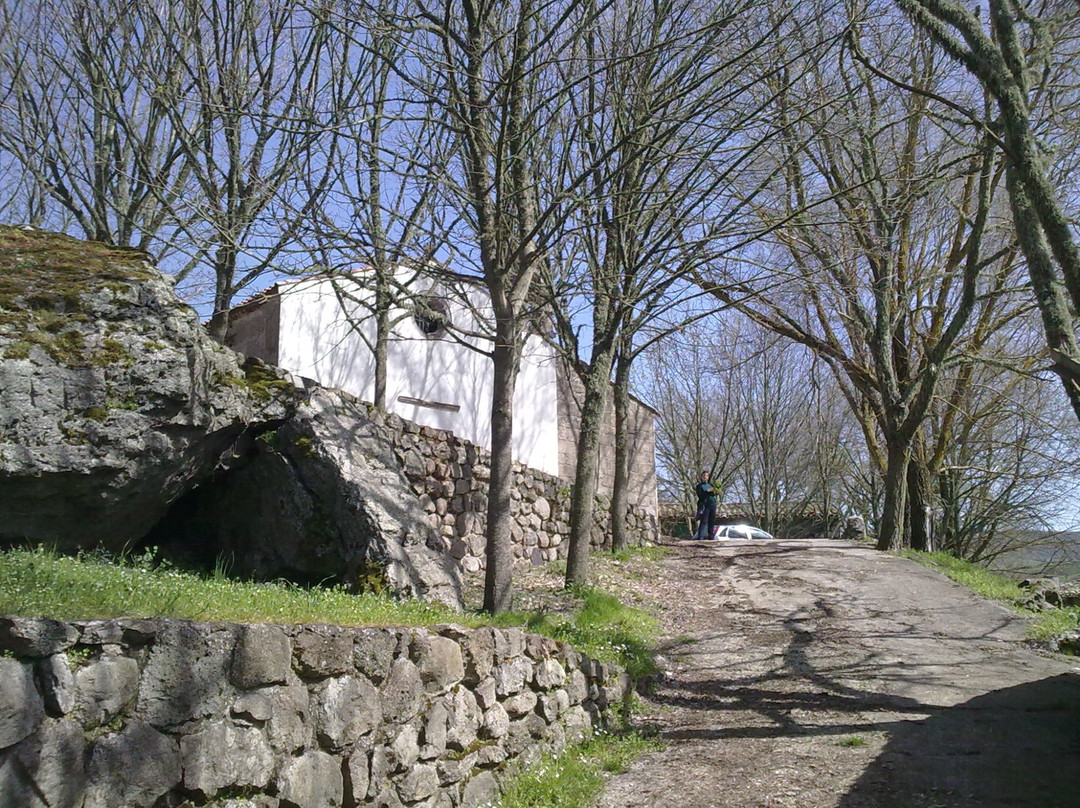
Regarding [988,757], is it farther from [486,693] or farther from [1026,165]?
[1026,165]

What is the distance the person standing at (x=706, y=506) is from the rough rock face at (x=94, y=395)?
1457cm

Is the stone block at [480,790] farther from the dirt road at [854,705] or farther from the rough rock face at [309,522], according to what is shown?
the rough rock face at [309,522]

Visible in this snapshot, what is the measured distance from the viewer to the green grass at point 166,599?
3.45 metres

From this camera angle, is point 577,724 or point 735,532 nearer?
point 577,724

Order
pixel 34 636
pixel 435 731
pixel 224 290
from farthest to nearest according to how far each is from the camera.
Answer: pixel 224 290 < pixel 435 731 < pixel 34 636

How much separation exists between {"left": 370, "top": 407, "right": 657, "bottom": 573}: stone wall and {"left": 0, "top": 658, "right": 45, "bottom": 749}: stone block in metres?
5.21

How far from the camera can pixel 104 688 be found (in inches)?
122

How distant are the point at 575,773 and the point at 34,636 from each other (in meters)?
4.06

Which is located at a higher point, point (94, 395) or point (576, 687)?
point (94, 395)

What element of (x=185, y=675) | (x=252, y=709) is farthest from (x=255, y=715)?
(x=185, y=675)

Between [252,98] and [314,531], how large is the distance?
5548 millimetres

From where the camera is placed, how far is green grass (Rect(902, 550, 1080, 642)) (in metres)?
9.57

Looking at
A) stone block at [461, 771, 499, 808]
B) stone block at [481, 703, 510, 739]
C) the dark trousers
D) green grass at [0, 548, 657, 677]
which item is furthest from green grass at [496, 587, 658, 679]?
the dark trousers

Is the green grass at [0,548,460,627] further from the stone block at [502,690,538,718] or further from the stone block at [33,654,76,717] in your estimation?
the stone block at [502,690,538,718]
